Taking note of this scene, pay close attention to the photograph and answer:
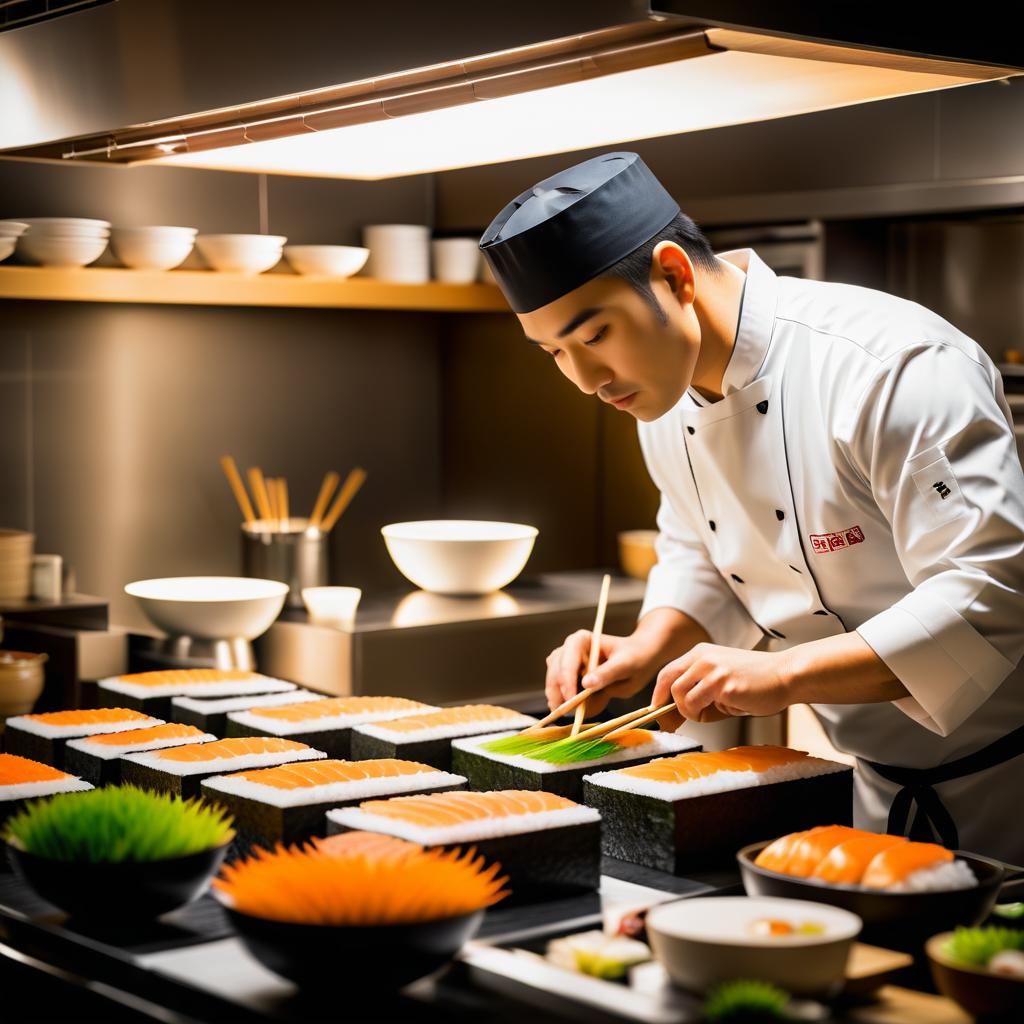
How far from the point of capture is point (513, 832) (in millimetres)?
1628

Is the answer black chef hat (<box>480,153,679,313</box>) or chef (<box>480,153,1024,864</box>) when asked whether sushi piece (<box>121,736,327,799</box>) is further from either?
black chef hat (<box>480,153,679,313</box>)

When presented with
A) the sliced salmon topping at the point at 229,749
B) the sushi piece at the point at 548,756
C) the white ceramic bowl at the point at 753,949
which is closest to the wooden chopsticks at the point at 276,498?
the sliced salmon topping at the point at 229,749

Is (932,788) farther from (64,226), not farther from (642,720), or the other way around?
(64,226)

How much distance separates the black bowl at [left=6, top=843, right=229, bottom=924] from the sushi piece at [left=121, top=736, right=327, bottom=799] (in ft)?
1.10

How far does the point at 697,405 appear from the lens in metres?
2.25

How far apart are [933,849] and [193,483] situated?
2.93 m

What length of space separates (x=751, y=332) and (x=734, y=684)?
1.91 feet

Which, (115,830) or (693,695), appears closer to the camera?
(115,830)

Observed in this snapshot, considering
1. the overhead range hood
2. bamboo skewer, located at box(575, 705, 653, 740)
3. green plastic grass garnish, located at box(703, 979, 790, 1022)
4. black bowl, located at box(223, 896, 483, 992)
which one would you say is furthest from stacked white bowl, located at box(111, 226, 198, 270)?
green plastic grass garnish, located at box(703, 979, 790, 1022)

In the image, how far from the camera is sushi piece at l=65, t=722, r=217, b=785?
78.4 inches

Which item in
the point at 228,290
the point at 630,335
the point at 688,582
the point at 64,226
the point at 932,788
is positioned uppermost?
the point at 64,226

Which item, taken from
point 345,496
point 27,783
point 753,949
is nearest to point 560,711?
point 27,783

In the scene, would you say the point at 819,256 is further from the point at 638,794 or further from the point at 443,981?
the point at 443,981

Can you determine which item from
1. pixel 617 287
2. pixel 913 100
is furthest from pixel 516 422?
pixel 617 287
